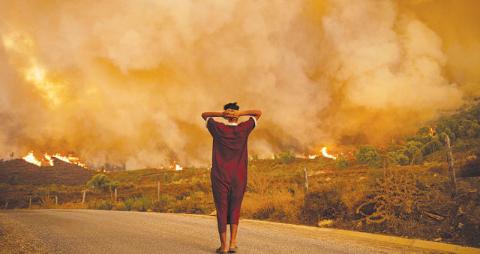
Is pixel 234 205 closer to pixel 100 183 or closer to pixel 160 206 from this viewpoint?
pixel 160 206

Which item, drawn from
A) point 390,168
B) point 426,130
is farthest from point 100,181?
point 426,130

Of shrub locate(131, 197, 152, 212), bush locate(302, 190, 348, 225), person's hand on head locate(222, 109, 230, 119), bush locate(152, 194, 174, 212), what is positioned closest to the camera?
person's hand on head locate(222, 109, 230, 119)

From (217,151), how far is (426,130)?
4534 inches

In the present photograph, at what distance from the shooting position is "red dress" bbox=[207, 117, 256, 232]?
483 centimetres

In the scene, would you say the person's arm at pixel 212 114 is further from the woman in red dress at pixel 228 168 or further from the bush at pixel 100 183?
the bush at pixel 100 183

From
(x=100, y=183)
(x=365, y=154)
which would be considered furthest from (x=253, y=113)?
(x=365, y=154)

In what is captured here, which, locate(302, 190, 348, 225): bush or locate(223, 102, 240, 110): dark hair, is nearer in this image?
locate(223, 102, 240, 110): dark hair

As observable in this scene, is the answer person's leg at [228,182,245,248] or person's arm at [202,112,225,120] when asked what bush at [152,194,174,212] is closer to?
person's leg at [228,182,245,248]

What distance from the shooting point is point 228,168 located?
15.9 ft

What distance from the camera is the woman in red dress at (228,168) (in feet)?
15.9

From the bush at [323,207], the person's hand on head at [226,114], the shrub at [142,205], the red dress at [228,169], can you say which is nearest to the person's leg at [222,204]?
the red dress at [228,169]

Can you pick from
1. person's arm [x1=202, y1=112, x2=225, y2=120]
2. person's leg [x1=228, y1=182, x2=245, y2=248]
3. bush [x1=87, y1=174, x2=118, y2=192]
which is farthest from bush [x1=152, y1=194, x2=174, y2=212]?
bush [x1=87, y1=174, x2=118, y2=192]

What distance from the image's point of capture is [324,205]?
10938 millimetres

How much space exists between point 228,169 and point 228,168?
1 cm
